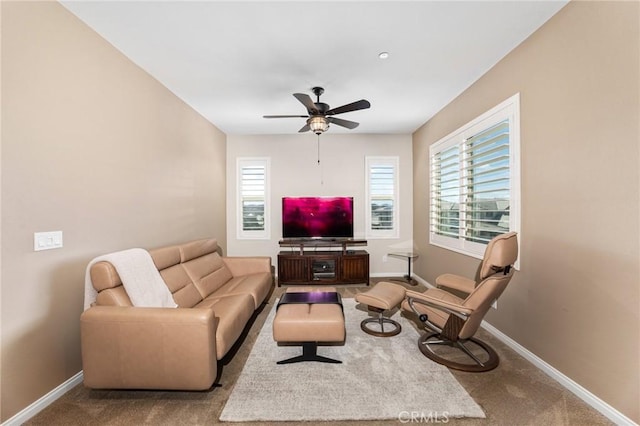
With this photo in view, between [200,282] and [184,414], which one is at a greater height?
[200,282]

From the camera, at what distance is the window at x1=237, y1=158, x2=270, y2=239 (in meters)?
5.31

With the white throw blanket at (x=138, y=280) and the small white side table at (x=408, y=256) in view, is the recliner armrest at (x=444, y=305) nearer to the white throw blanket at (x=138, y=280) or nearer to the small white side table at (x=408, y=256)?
the white throw blanket at (x=138, y=280)

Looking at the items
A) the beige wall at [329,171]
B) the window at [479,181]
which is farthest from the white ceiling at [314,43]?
the beige wall at [329,171]

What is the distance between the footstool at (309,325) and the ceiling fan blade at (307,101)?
2050 mm

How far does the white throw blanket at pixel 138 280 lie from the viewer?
2.05m

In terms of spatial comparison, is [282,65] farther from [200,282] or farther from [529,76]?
[200,282]

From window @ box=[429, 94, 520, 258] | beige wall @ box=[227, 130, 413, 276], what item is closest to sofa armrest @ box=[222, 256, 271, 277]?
beige wall @ box=[227, 130, 413, 276]

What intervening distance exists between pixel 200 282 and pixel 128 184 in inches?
51.0

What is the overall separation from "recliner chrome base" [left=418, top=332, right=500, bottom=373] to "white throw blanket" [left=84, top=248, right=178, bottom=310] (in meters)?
2.43

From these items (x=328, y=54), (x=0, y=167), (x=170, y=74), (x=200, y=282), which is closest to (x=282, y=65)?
(x=328, y=54)

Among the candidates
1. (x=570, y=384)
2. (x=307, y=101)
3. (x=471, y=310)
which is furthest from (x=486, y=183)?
(x=307, y=101)

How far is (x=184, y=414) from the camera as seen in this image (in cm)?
178

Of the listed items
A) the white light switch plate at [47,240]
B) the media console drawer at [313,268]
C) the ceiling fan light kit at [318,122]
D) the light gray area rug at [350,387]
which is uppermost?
the ceiling fan light kit at [318,122]

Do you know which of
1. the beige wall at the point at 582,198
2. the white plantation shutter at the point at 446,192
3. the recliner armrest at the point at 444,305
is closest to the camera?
the beige wall at the point at 582,198
